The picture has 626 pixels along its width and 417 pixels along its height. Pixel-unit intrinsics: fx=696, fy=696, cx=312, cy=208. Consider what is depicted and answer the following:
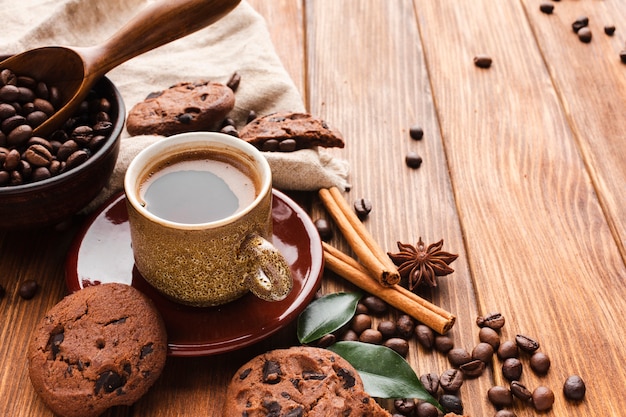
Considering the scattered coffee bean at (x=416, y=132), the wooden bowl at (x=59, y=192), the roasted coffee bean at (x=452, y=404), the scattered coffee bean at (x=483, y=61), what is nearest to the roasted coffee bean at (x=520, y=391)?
the roasted coffee bean at (x=452, y=404)

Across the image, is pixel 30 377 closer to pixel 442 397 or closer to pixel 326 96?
pixel 442 397

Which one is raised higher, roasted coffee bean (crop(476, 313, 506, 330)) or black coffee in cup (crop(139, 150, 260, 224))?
black coffee in cup (crop(139, 150, 260, 224))

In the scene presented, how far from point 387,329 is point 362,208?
402 mm

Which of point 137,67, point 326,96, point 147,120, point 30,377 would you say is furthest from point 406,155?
point 30,377

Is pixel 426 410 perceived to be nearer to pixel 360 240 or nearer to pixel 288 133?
pixel 360 240

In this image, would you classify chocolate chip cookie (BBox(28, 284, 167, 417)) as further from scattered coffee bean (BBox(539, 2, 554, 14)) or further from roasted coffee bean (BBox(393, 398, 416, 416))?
scattered coffee bean (BBox(539, 2, 554, 14))

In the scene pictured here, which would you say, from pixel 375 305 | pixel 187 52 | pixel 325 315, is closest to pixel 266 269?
pixel 325 315

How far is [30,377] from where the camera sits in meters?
1.38

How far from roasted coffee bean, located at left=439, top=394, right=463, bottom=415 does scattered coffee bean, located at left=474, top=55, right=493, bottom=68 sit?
131 centimetres

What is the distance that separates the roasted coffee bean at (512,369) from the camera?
153cm

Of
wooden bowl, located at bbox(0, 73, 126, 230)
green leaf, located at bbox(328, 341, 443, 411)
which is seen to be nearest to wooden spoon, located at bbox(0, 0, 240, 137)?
wooden bowl, located at bbox(0, 73, 126, 230)

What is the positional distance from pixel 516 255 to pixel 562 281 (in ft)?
0.43

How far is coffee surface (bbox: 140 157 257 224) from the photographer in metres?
1.47

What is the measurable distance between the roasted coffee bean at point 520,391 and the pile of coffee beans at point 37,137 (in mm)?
1066
